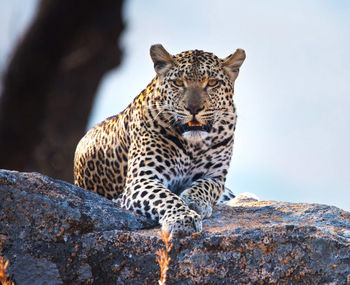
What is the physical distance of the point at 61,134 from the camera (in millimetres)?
12797

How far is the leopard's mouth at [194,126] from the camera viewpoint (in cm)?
1035

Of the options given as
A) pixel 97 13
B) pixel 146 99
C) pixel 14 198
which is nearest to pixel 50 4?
pixel 97 13

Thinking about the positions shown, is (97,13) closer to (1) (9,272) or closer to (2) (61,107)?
(2) (61,107)

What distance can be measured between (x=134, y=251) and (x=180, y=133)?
3.01 meters

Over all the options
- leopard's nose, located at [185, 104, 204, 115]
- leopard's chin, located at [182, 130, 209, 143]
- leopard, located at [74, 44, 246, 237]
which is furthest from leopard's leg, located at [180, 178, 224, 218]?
leopard's nose, located at [185, 104, 204, 115]

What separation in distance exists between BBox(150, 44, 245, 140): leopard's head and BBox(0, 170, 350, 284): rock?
2342mm

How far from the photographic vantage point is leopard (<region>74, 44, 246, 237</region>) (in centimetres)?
1029

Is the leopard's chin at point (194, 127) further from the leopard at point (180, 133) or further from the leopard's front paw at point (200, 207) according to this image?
the leopard's front paw at point (200, 207)

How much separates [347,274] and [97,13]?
15.6 feet

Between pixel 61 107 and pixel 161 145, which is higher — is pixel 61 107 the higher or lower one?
the higher one

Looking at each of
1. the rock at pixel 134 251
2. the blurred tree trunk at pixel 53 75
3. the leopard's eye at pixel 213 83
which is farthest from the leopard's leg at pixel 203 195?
the blurred tree trunk at pixel 53 75

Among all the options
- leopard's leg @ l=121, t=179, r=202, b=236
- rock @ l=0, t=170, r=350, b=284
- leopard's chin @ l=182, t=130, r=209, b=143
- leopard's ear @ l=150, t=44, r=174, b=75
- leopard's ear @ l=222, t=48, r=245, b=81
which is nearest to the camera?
rock @ l=0, t=170, r=350, b=284

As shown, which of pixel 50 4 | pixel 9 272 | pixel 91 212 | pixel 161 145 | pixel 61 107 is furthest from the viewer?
pixel 61 107

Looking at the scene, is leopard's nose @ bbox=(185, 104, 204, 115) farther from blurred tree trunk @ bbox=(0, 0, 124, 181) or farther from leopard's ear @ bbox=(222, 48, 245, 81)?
blurred tree trunk @ bbox=(0, 0, 124, 181)
